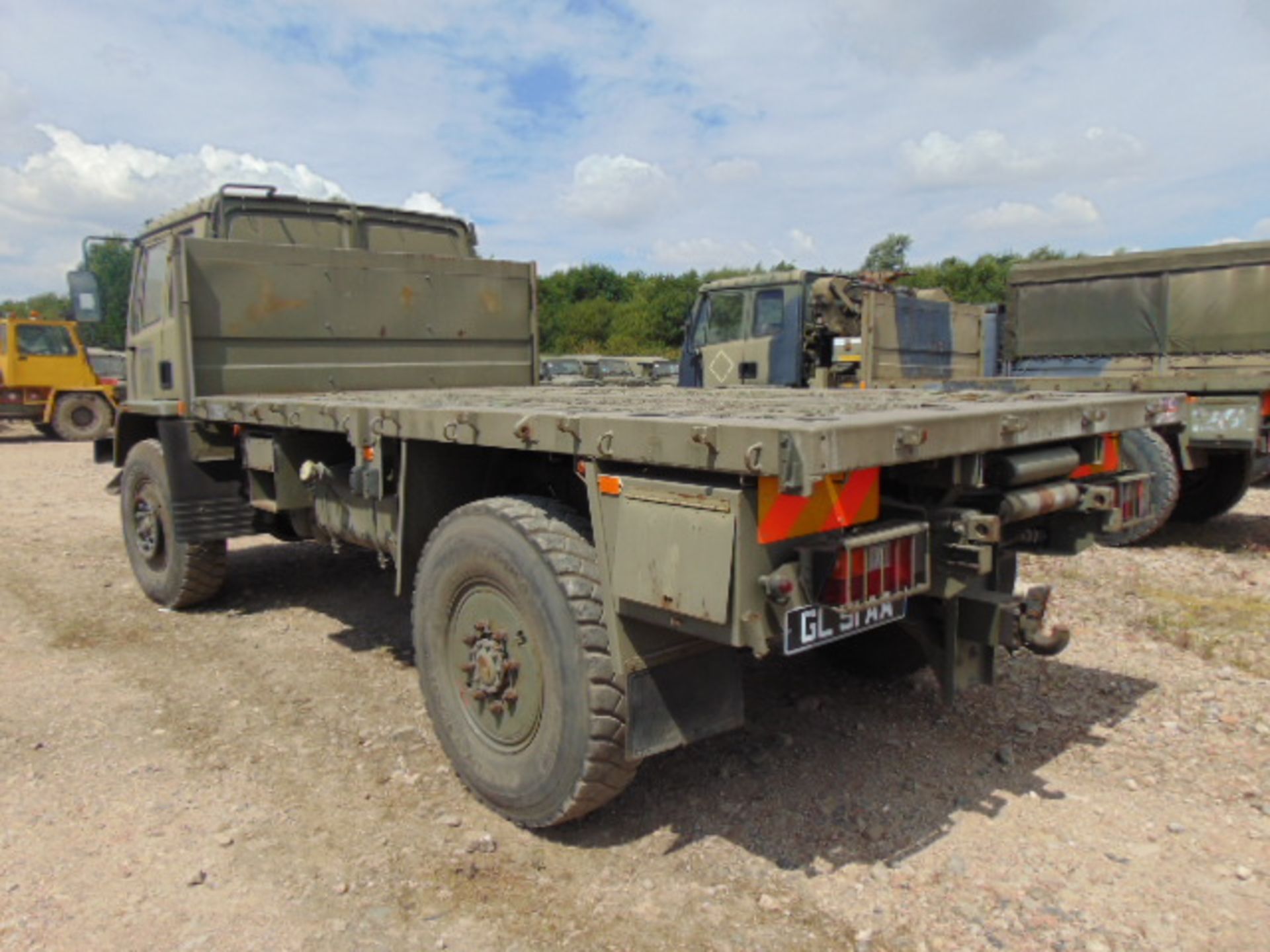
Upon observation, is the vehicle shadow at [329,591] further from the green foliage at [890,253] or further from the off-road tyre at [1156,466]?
the green foliage at [890,253]

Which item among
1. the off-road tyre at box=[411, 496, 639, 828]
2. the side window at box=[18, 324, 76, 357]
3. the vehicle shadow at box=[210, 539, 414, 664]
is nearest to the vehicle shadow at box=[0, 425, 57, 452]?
the side window at box=[18, 324, 76, 357]

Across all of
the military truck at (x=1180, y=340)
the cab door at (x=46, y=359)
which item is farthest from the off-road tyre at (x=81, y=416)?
the military truck at (x=1180, y=340)

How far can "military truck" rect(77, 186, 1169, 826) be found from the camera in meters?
2.48

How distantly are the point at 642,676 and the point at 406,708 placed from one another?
1861mm

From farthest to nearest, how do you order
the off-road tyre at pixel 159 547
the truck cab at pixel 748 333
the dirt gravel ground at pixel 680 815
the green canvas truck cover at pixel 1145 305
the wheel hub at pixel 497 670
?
1. the truck cab at pixel 748 333
2. the green canvas truck cover at pixel 1145 305
3. the off-road tyre at pixel 159 547
4. the wheel hub at pixel 497 670
5. the dirt gravel ground at pixel 680 815

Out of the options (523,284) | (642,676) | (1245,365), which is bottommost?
(642,676)

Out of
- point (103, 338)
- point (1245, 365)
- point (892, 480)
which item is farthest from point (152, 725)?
point (103, 338)

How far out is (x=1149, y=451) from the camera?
22.9ft

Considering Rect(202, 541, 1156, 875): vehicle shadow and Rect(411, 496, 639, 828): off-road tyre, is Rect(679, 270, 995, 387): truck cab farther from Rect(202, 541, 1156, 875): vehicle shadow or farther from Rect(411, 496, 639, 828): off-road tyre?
Rect(411, 496, 639, 828): off-road tyre

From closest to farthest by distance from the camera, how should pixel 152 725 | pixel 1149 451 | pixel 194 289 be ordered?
pixel 152 725 → pixel 194 289 → pixel 1149 451

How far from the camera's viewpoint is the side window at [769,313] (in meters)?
9.76

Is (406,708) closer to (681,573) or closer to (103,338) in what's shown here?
(681,573)

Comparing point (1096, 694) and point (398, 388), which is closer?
point (1096, 694)

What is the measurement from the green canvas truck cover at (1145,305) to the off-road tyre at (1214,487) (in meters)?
0.91
